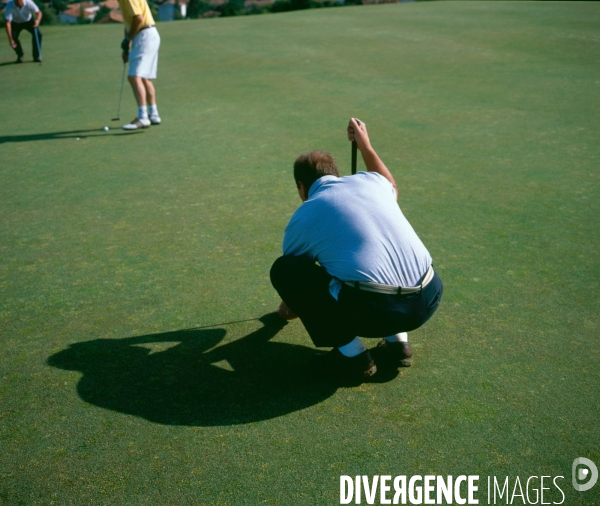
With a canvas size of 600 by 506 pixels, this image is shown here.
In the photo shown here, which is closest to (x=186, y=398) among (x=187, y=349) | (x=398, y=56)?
(x=187, y=349)

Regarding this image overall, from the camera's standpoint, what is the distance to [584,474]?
8.84 feet

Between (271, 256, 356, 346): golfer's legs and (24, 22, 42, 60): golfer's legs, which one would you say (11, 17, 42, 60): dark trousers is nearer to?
(24, 22, 42, 60): golfer's legs

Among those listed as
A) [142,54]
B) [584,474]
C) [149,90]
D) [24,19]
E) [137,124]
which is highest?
[24,19]

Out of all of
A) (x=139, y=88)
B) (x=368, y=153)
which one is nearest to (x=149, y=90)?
(x=139, y=88)

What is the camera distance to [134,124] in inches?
329

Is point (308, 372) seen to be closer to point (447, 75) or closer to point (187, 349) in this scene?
point (187, 349)

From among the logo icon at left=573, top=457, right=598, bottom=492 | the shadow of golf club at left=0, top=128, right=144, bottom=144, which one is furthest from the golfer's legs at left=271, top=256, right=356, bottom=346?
the shadow of golf club at left=0, top=128, right=144, bottom=144

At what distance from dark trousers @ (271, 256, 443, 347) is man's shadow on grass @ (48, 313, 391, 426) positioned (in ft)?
0.99

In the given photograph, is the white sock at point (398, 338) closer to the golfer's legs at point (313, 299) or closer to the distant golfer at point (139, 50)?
the golfer's legs at point (313, 299)

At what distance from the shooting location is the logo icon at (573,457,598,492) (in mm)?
2645

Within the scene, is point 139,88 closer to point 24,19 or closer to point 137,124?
point 137,124

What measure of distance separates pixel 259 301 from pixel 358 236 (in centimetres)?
125

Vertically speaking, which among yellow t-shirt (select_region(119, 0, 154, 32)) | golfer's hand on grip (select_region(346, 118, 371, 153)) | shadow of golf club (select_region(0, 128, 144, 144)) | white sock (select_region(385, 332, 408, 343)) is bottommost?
white sock (select_region(385, 332, 408, 343))

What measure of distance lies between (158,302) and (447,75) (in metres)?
8.30
